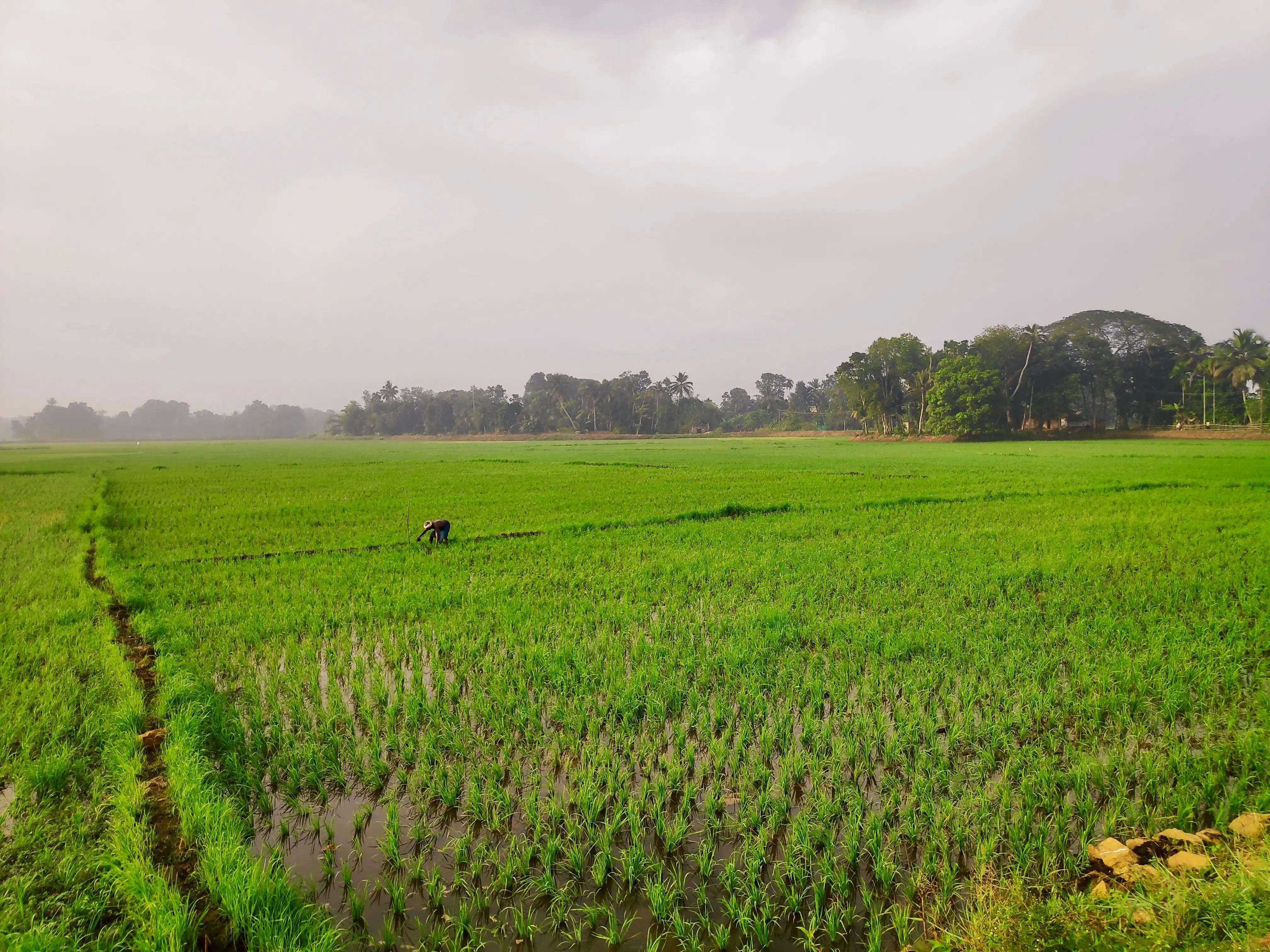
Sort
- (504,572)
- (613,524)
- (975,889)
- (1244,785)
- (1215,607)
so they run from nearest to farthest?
(975,889) → (1244,785) → (1215,607) → (504,572) → (613,524)

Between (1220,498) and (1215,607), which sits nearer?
(1215,607)

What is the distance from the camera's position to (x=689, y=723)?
13.8 ft


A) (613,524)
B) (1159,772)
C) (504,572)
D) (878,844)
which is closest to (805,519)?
(613,524)

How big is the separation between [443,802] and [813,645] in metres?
3.50

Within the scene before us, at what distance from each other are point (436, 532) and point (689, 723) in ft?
24.3

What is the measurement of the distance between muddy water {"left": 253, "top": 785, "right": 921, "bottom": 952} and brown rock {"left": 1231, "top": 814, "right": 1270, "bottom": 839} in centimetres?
177

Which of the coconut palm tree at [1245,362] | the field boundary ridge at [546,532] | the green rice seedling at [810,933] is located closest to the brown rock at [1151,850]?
the green rice seedling at [810,933]

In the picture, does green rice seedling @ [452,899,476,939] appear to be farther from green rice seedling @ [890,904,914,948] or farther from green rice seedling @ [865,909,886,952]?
green rice seedling @ [890,904,914,948]

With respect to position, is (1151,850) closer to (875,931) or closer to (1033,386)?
(875,931)

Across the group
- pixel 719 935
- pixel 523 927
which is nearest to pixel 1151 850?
pixel 719 935

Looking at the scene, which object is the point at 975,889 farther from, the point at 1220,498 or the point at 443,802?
the point at 1220,498

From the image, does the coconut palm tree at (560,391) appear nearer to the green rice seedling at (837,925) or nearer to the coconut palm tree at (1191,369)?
the coconut palm tree at (1191,369)

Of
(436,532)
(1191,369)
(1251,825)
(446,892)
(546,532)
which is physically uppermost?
(1191,369)

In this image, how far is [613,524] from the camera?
1238 centimetres
